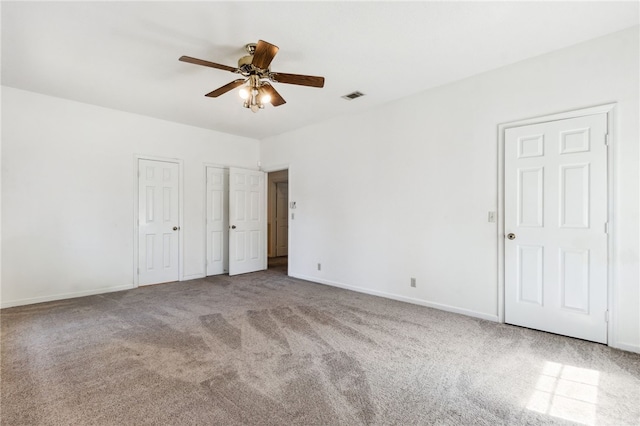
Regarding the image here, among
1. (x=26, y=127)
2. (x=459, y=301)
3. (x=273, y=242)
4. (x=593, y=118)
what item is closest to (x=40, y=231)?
(x=26, y=127)

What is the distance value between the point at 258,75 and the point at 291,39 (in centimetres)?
43

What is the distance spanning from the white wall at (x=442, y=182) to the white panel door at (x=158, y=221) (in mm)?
2152

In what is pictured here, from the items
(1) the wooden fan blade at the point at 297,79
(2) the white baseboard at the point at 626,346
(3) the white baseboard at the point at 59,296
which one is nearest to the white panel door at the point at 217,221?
(3) the white baseboard at the point at 59,296

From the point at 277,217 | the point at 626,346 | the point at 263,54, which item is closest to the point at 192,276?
the point at 277,217

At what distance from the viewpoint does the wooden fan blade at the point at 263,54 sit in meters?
2.26

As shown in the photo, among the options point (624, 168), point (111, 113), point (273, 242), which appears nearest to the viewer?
point (624, 168)

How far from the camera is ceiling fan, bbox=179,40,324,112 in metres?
2.39

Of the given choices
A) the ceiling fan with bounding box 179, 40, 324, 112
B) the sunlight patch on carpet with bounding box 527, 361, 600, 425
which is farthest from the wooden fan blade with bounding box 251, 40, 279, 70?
the sunlight patch on carpet with bounding box 527, 361, 600, 425

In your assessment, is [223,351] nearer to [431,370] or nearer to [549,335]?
[431,370]

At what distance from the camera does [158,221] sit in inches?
197

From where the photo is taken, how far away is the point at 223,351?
2.59 metres

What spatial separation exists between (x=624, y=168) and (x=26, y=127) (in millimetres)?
6620

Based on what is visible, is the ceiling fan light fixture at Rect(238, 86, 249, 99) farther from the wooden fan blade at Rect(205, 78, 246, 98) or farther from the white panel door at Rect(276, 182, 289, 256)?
the white panel door at Rect(276, 182, 289, 256)

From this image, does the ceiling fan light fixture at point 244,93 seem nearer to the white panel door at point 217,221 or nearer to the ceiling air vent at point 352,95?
the ceiling air vent at point 352,95
